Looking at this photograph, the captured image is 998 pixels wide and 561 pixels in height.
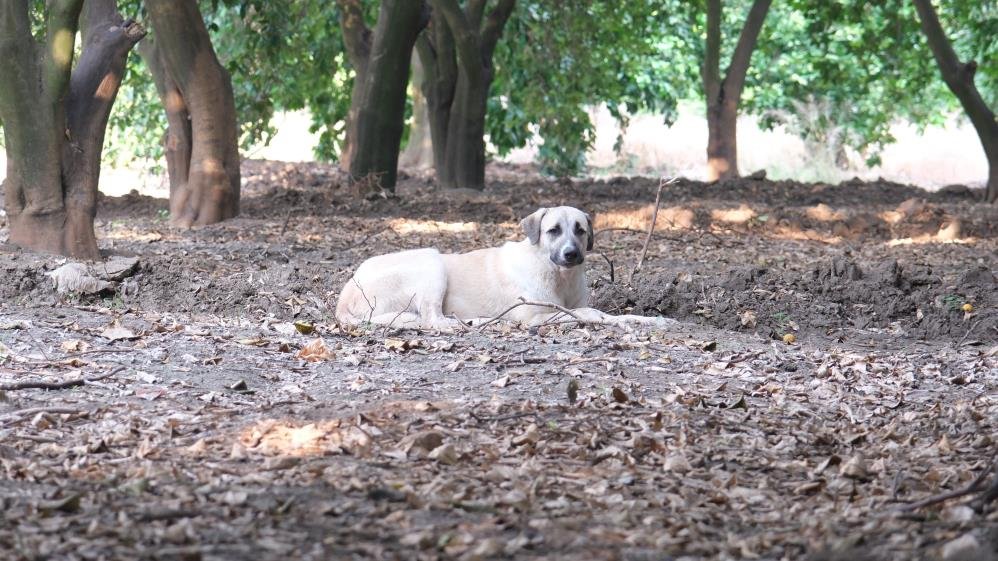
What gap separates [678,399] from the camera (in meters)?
6.10

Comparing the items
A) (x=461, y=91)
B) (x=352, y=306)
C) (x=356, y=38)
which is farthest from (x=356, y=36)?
(x=352, y=306)

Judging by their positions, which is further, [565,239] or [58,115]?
[58,115]

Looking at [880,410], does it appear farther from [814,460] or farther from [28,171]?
[28,171]

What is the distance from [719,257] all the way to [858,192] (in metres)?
8.34

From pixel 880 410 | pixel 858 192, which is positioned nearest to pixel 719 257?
pixel 880 410

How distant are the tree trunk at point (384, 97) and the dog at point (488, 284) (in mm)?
7656

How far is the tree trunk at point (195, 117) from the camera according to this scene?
1372 centimetres

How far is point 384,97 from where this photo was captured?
17.0 m

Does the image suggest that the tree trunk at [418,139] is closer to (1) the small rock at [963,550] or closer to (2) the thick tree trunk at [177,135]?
(2) the thick tree trunk at [177,135]

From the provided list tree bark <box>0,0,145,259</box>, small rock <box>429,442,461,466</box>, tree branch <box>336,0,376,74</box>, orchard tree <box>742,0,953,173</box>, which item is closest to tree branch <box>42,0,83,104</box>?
tree bark <box>0,0,145,259</box>

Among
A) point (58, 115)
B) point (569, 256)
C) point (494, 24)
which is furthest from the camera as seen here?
point (494, 24)

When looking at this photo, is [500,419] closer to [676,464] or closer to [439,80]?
[676,464]

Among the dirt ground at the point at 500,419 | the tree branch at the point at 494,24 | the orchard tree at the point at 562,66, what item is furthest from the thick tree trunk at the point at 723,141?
the dirt ground at the point at 500,419

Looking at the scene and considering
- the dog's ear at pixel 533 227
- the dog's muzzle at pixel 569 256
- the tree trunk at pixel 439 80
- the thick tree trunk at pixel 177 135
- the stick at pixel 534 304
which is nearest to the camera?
the stick at pixel 534 304
